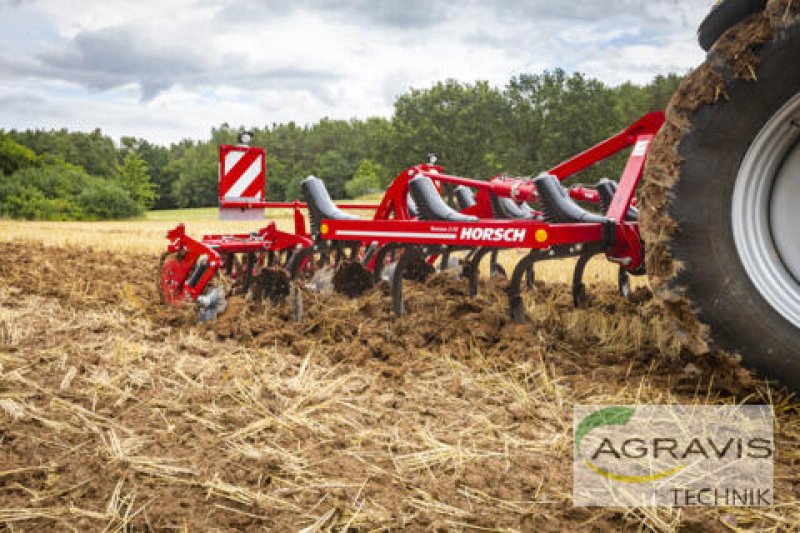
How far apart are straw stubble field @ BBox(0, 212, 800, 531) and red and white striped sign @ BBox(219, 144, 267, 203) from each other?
1.63 meters

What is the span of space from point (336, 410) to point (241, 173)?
3861 millimetres

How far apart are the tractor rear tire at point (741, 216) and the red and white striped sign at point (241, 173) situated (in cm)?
428

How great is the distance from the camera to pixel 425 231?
4023mm

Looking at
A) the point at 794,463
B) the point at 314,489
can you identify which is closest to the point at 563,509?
the point at 314,489

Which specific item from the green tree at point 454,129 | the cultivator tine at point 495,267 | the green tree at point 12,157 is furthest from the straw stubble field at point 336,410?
the green tree at point 12,157

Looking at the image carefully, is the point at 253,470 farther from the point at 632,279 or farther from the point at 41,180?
Answer: the point at 41,180

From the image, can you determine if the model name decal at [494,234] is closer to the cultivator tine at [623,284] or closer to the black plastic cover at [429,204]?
the black plastic cover at [429,204]

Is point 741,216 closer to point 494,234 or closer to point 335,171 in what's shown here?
point 494,234

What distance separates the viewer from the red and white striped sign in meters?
6.12

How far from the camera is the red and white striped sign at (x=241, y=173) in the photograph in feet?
20.1

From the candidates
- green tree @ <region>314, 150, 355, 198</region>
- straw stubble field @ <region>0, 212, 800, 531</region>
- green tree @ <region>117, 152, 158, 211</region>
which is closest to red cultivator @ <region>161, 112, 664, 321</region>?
straw stubble field @ <region>0, 212, 800, 531</region>

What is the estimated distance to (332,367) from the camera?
344cm

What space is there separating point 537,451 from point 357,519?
0.78 m

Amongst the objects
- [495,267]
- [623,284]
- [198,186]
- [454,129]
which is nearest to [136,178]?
[198,186]
